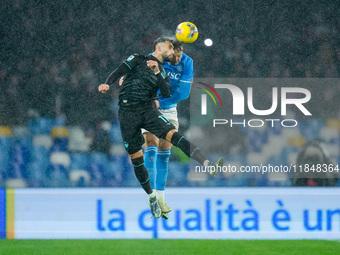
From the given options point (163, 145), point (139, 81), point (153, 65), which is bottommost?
point (163, 145)

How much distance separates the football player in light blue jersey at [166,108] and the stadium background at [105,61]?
13.0 feet

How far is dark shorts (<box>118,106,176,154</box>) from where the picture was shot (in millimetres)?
4695

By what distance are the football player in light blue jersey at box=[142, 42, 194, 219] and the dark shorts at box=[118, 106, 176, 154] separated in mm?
207

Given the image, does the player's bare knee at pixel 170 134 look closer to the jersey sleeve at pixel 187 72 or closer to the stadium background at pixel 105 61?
the jersey sleeve at pixel 187 72

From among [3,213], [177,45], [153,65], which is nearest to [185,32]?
[177,45]

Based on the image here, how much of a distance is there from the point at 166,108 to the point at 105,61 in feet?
17.9

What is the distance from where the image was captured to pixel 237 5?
10961 millimetres

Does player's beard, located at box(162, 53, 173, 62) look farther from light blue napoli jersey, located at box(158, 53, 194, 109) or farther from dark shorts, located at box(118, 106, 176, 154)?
dark shorts, located at box(118, 106, 176, 154)

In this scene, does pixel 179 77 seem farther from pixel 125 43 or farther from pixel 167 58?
pixel 125 43

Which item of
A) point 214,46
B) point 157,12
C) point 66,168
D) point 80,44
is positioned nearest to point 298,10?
point 214,46

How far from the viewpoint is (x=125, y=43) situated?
10594mm

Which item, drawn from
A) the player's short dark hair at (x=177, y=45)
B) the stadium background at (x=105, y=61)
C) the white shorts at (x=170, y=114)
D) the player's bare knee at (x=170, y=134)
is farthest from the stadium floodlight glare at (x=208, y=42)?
the player's bare knee at (x=170, y=134)

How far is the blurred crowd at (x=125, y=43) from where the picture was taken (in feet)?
33.2

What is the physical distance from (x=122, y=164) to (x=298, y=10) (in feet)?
15.0
